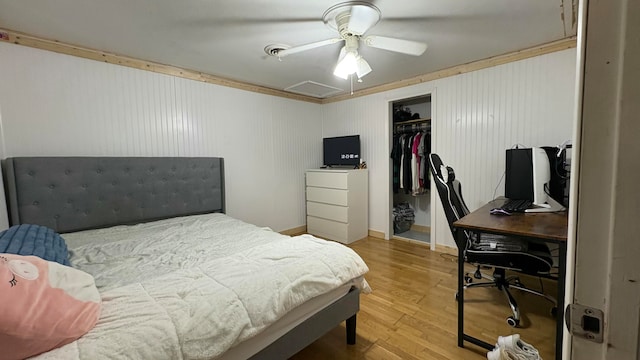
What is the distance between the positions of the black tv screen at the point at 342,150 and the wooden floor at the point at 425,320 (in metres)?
1.74

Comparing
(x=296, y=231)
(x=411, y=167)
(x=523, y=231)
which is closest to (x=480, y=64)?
(x=411, y=167)

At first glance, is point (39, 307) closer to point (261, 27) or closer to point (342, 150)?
point (261, 27)

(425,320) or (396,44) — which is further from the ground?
(396,44)

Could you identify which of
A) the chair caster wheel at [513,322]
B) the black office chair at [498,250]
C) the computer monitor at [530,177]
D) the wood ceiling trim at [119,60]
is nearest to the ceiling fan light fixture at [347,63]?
the black office chair at [498,250]

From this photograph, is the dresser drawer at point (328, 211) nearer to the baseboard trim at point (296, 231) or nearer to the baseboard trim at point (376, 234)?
the baseboard trim at point (296, 231)

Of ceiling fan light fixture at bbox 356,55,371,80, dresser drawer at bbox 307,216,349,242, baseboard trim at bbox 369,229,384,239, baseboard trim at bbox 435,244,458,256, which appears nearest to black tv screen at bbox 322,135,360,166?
dresser drawer at bbox 307,216,349,242

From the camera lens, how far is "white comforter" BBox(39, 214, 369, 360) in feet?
3.01

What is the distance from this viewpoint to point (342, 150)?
13.7 ft

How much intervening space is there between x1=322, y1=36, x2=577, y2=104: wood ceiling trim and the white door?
2800mm

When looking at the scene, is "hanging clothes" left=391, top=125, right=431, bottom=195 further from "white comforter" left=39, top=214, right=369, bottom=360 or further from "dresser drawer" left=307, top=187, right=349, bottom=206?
"white comforter" left=39, top=214, right=369, bottom=360

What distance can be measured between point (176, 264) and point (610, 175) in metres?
1.83

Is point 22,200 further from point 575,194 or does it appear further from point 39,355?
point 575,194

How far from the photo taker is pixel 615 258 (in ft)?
1.33

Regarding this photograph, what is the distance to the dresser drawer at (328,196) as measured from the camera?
3.70 m
